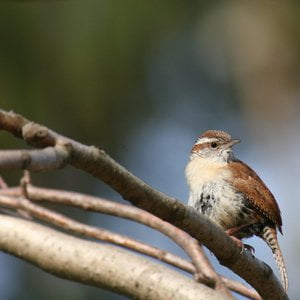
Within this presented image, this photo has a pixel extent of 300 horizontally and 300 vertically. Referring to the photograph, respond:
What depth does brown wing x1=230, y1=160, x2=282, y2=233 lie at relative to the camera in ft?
18.4

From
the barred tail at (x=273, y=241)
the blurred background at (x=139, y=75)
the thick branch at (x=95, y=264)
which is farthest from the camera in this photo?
the blurred background at (x=139, y=75)

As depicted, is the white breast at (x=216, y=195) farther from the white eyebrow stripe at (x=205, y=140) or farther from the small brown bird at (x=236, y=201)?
the white eyebrow stripe at (x=205, y=140)

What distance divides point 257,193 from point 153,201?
270 centimetres

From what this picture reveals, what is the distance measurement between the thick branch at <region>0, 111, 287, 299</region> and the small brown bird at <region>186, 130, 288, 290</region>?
63.4 inches

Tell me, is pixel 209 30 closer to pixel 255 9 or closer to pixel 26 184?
pixel 255 9

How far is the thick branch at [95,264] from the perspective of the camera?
343cm

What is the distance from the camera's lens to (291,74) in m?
11.8

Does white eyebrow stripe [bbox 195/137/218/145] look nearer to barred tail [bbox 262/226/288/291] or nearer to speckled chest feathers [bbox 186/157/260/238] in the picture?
speckled chest feathers [bbox 186/157/260/238]

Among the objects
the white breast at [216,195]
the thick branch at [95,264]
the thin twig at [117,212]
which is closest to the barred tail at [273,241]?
the white breast at [216,195]

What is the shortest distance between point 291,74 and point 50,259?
8.56 metres

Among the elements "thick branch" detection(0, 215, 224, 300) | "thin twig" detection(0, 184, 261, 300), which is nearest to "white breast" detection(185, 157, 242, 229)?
"thin twig" detection(0, 184, 261, 300)

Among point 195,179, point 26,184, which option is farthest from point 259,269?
point 195,179

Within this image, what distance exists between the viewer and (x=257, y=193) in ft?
18.6

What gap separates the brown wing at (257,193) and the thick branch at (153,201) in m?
1.80
